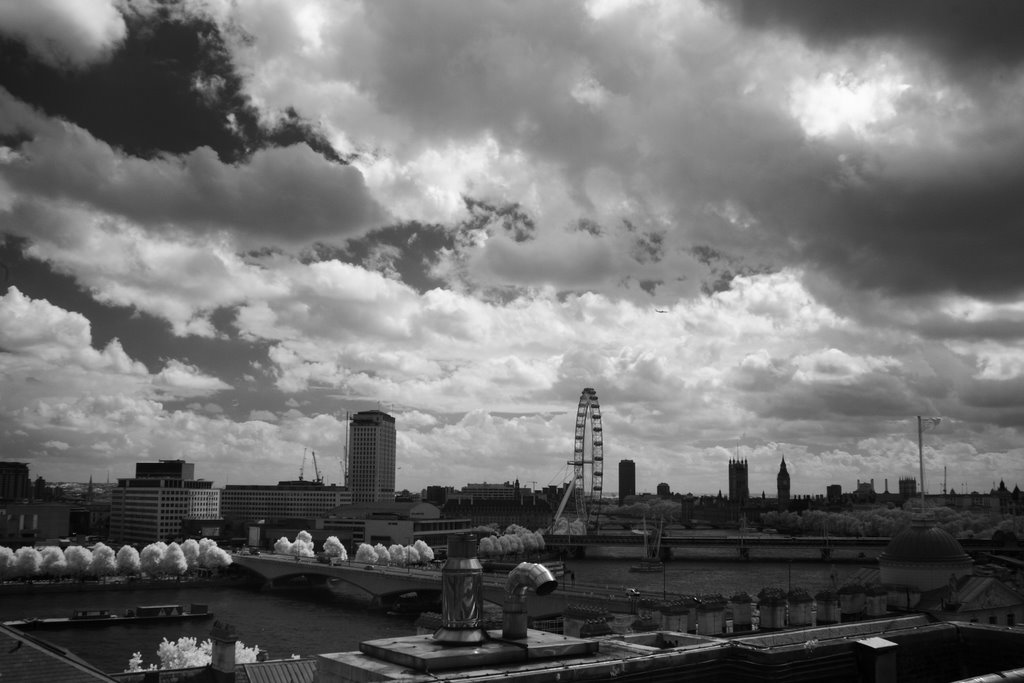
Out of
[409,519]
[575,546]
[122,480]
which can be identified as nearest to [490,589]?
[409,519]

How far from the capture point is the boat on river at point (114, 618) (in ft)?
226

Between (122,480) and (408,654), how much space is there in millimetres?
190075

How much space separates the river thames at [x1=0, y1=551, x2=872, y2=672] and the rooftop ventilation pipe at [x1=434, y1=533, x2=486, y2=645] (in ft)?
159

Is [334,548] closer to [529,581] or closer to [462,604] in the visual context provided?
[529,581]

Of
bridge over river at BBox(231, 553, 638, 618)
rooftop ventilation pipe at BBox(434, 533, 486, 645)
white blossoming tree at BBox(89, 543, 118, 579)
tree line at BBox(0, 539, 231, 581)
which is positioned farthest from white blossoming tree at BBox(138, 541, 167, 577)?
rooftop ventilation pipe at BBox(434, 533, 486, 645)

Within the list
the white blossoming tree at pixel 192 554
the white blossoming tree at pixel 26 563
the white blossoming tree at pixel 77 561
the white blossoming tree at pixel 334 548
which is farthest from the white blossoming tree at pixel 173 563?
the white blossoming tree at pixel 334 548

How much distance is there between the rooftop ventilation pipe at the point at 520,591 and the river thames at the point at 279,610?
48.3m

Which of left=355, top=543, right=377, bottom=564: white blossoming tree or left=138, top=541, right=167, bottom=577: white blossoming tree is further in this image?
left=355, top=543, right=377, bottom=564: white blossoming tree

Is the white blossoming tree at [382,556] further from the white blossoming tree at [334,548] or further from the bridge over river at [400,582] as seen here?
the white blossoming tree at [334,548]

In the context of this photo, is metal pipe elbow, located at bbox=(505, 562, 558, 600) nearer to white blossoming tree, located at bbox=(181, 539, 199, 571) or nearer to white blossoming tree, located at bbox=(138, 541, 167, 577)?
white blossoming tree, located at bbox=(138, 541, 167, 577)

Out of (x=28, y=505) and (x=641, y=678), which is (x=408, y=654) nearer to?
(x=641, y=678)

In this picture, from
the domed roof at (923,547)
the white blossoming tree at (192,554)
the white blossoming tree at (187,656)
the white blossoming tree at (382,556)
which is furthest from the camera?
the white blossoming tree at (382,556)

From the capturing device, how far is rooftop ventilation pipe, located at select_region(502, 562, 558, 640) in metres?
12.1

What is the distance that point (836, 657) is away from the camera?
12.7 metres
